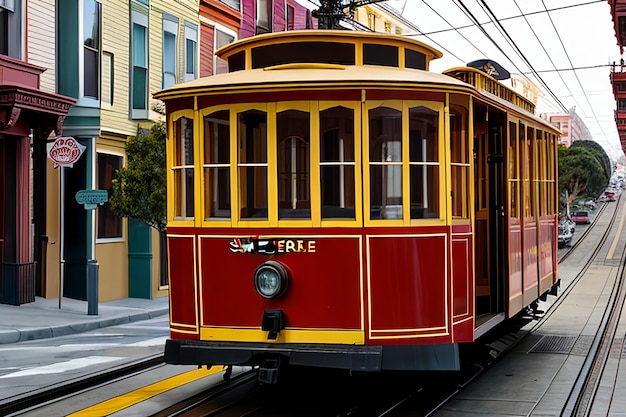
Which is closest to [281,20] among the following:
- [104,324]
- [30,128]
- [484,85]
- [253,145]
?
[30,128]

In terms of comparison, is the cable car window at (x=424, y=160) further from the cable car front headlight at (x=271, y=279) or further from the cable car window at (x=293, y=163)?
the cable car front headlight at (x=271, y=279)

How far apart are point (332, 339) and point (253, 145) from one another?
6.06 feet

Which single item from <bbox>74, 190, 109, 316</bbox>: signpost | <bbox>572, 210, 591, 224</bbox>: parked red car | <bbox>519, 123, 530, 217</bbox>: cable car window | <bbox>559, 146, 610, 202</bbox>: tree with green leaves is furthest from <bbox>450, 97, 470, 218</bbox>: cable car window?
<bbox>572, 210, 591, 224</bbox>: parked red car

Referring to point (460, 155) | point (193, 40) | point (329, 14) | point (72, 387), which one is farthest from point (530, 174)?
point (193, 40)

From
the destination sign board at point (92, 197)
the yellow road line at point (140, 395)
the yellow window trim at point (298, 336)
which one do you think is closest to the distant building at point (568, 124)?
the destination sign board at point (92, 197)

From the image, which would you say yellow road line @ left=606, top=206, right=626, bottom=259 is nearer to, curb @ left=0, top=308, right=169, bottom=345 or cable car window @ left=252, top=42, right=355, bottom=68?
curb @ left=0, top=308, right=169, bottom=345

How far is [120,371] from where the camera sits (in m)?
10.4

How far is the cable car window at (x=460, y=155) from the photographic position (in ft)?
27.1

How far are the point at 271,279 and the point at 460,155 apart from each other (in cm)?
214

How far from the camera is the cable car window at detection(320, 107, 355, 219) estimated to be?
7832 mm

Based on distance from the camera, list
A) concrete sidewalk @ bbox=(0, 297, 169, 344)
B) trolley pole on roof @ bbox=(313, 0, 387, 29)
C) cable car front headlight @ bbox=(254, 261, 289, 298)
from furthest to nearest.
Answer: trolley pole on roof @ bbox=(313, 0, 387, 29) < concrete sidewalk @ bbox=(0, 297, 169, 344) < cable car front headlight @ bbox=(254, 261, 289, 298)

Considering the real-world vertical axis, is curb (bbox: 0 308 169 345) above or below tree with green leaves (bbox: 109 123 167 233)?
below

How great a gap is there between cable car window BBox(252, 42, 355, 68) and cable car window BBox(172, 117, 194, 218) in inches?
42.2

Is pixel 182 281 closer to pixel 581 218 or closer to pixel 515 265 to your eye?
pixel 515 265
